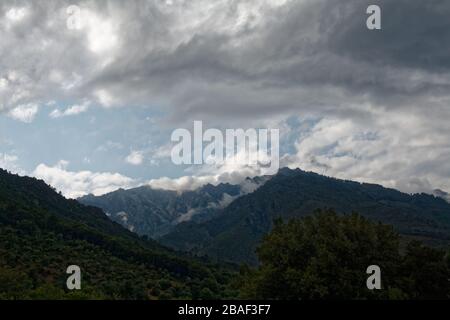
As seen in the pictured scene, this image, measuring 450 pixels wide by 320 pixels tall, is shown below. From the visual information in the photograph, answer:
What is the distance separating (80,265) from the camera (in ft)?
418

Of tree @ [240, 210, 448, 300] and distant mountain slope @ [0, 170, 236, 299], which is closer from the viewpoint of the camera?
tree @ [240, 210, 448, 300]

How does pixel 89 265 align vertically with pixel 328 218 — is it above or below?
below

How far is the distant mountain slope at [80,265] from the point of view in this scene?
9531 centimetres

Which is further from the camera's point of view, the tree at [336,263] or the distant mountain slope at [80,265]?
the distant mountain slope at [80,265]

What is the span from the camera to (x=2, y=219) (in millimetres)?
164375

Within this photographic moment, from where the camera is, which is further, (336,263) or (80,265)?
(80,265)

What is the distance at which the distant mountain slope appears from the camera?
95312mm

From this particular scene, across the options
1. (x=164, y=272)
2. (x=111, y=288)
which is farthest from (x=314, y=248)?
(x=164, y=272)

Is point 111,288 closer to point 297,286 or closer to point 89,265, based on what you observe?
point 89,265

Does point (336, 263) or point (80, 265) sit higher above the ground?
point (336, 263)
